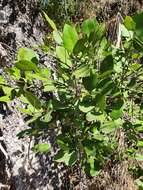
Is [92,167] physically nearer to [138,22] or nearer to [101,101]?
[101,101]

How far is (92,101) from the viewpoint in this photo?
0.88m

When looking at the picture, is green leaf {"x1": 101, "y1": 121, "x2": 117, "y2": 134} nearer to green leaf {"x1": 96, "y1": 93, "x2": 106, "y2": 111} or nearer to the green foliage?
the green foliage

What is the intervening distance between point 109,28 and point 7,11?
0.98 meters

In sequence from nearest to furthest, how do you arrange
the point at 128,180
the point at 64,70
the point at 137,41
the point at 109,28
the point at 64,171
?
the point at 137,41
the point at 64,70
the point at 64,171
the point at 128,180
the point at 109,28

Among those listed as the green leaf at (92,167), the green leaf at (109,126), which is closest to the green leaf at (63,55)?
the green leaf at (109,126)

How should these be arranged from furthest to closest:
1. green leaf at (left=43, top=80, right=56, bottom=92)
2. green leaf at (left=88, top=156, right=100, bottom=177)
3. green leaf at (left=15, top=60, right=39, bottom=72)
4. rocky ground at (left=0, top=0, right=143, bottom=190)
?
1. rocky ground at (left=0, top=0, right=143, bottom=190)
2. green leaf at (left=88, top=156, right=100, bottom=177)
3. green leaf at (left=43, top=80, right=56, bottom=92)
4. green leaf at (left=15, top=60, right=39, bottom=72)

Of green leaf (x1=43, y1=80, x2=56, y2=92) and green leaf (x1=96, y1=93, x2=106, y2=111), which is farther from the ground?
green leaf (x1=43, y1=80, x2=56, y2=92)

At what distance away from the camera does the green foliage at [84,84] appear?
83 centimetres

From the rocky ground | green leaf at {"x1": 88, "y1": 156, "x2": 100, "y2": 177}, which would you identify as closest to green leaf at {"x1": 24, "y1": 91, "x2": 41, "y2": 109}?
green leaf at {"x1": 88, "y1": 156, "x2": 100, "y2": 177}

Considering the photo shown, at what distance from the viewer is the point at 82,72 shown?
850 millimetres

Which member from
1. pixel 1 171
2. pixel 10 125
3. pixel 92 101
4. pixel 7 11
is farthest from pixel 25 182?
pixel 92 101

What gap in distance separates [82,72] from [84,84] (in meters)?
0.03

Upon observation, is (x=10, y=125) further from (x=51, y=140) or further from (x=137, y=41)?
(x=137, y=41)

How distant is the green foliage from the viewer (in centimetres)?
83
